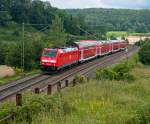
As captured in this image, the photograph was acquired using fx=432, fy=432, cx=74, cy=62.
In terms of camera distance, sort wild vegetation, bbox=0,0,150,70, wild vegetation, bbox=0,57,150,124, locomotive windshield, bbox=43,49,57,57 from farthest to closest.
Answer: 1. wild vegetation, bbox=0,0,150,70
2. locomotive windshield, bbox=43,49,57,57
3. wild vegetation, bbox=0,57,150,124

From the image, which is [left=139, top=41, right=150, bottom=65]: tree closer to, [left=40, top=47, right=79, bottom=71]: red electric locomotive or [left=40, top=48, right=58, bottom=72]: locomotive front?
[left=40, top=47, right=79, bottom=71]: red electric locomotive

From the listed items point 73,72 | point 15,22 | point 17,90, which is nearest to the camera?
point 17,90

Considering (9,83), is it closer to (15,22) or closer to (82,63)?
(82,63)

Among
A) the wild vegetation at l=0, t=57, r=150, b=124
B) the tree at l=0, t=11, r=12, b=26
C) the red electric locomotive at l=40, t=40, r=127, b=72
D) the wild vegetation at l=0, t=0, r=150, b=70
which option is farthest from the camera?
the tree at l=0, t=11, r=12, b=26

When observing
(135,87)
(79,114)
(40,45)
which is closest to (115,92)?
(135,87)


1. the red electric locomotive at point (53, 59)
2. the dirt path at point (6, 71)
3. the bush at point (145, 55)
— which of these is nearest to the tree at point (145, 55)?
the bush at point (145, 55)

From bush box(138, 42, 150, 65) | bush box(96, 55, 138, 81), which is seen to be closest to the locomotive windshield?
bush box(96, 55, 138, 81)

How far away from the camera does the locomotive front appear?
4388cm

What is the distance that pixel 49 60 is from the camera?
4425 cm

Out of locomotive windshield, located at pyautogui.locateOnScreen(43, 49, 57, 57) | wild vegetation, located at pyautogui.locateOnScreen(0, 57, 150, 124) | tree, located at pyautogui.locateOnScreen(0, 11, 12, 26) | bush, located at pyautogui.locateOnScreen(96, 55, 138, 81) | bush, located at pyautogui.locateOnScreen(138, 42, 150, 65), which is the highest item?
tree, located at pyautogui.locateOnScreen(0, 11, 12, 26)

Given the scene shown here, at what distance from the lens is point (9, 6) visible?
133 m

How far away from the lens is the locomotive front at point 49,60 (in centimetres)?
4388

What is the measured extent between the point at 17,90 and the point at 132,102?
13664mm

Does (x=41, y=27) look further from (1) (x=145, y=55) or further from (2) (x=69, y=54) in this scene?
(2) (x=69, y=54)
